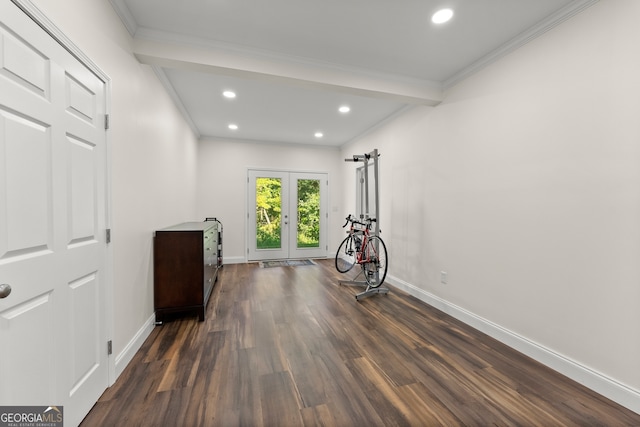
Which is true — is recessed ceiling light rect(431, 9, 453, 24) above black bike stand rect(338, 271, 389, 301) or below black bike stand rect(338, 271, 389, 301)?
above

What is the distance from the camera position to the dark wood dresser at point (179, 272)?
2667 millimetres

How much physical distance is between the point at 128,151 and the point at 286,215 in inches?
162

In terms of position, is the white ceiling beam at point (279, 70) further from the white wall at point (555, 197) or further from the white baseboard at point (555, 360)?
the white baseboard at point (555, 360)

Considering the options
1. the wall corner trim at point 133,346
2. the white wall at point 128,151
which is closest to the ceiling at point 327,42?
the white wall at point 128,151

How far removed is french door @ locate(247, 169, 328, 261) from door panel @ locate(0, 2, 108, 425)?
4.16 meters

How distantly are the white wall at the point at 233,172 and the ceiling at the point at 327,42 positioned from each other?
6.86 feet

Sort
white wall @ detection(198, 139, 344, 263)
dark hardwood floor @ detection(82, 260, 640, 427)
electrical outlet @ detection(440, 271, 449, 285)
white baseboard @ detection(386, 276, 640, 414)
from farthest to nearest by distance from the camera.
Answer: white wall @ detection(198, 139, 344, 263) → electrical outlet @ detection(440, 271, 449, 285) → white baseboard @ detection(386, 276, 640, 414) → dark hardwood floor @ detection(82, 260, 640, 427)

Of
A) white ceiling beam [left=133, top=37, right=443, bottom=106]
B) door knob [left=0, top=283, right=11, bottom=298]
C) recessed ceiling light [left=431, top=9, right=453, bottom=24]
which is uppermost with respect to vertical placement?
recessed ceiling light [left=431, top=9, right=453, bottom=24]

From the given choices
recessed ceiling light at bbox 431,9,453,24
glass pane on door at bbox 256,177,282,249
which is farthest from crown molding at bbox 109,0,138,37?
glass pane on door at bbox 256,177,282,249

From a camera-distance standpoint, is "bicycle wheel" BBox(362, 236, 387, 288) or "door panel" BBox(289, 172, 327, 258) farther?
"door panel" BBox(289, 172, 327, 258)

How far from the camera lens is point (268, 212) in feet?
19.4

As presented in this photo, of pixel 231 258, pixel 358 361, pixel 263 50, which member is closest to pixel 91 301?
pixel 358 361

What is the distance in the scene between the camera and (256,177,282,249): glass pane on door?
5855 millimetres

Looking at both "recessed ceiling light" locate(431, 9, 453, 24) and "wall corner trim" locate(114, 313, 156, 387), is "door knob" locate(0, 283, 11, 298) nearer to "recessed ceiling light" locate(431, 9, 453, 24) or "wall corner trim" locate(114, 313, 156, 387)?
"wall corner trim" locate(114, 313, 156, 387)
